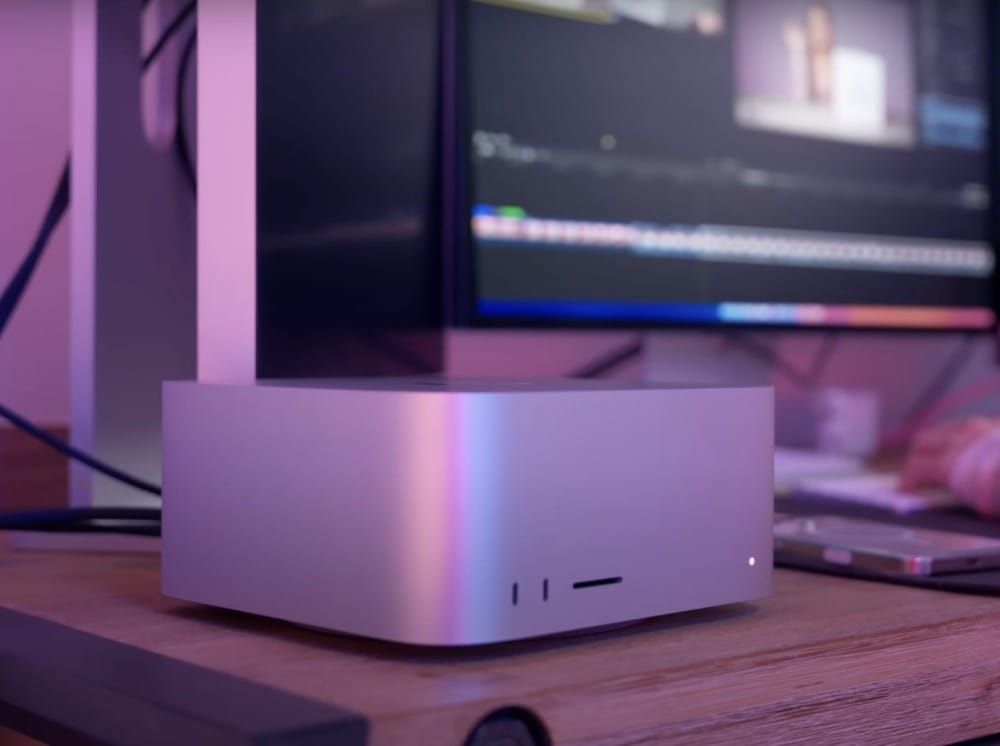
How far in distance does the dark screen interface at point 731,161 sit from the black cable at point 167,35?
23 centimetres

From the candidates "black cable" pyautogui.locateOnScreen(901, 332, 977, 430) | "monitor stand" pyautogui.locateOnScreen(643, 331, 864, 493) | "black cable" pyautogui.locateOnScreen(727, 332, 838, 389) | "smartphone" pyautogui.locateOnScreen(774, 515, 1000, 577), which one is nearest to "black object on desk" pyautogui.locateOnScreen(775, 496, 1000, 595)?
"smartphone" pyautogui.locateOnScreen(774, 515, 1000, 577)

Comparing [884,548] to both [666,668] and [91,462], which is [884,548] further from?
[91,462]

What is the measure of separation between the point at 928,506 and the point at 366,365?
428 millimetres

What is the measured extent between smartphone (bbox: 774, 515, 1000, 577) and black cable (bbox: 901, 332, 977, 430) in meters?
0.87

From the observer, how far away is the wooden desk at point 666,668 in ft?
1.22

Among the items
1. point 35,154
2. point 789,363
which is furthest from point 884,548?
point 789,363

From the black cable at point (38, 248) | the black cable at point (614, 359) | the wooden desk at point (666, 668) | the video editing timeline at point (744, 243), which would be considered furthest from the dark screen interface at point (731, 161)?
the wooden desk at point (666, 668)

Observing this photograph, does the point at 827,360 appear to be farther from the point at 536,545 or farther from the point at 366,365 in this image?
the point at 536,545

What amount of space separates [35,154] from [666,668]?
0.67 metres

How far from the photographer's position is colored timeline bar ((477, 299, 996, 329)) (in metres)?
0.92

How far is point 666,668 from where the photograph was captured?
1.33 ft

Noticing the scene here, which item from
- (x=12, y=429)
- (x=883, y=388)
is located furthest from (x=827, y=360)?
(x=12, y=429)

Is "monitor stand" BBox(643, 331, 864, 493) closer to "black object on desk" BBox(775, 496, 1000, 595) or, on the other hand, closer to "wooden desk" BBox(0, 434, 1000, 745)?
"black object on desk" BBox(775, 496, 1000, 595)

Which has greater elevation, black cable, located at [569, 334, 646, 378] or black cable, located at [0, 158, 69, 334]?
black cable, located at [0, 158, 69, 334]
